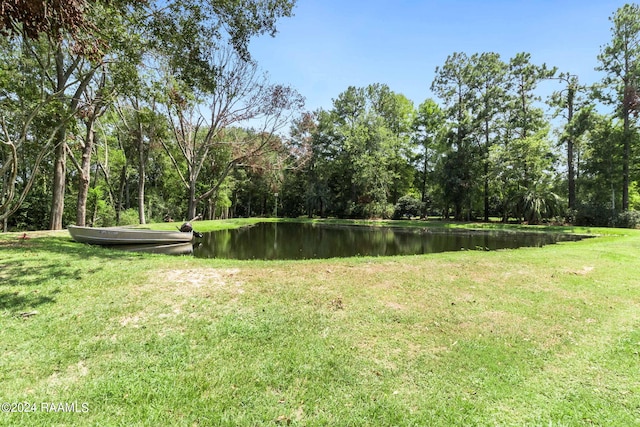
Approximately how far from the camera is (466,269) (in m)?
7.76

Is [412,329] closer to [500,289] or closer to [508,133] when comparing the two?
[500,289]

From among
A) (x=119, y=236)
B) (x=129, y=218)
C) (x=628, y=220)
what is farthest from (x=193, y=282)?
(x=628, y=220)

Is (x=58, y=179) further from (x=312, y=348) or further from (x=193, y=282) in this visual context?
(x=312, y=348)

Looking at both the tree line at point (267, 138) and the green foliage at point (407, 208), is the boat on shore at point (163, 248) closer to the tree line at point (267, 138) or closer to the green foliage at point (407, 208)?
the tree line at point (267, 138)

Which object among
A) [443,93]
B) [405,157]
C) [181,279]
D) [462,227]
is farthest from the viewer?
[405,157]

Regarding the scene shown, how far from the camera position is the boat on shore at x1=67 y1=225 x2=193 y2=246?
442 inches

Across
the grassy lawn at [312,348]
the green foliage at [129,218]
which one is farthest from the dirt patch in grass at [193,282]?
the green foliage at [129,218]

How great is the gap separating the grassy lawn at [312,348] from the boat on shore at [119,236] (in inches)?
194

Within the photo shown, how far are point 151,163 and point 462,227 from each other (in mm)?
34119

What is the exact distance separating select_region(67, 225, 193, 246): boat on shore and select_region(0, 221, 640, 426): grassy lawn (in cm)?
492

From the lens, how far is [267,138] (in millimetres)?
21922

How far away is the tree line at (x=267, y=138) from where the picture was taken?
377 inches

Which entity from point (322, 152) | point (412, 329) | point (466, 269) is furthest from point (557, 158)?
point (412, 329)

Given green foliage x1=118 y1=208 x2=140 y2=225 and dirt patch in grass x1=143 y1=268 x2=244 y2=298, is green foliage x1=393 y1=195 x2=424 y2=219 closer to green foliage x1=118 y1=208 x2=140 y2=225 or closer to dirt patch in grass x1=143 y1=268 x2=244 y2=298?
green foliage x1=118 y1=208 x2=140 y2=225
